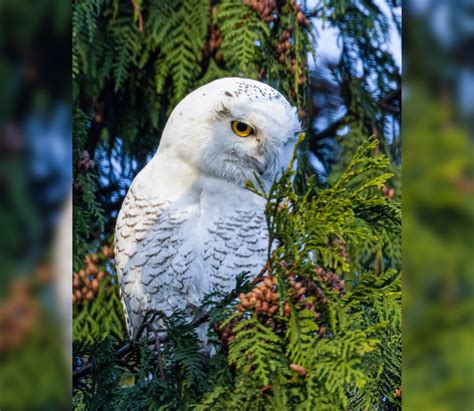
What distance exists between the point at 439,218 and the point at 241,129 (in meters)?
0.39

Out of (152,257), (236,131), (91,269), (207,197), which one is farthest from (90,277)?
(236,131)

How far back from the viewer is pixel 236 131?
1.27 metres

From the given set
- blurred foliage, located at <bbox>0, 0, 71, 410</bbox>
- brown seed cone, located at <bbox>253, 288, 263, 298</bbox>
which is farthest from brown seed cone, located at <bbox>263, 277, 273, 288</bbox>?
blurred foliage, located at <bbox>0, 0, 71, 410</bbox>

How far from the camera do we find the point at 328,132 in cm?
142

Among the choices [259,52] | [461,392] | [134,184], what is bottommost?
[461,392]

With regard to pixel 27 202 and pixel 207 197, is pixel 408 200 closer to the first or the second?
pixel 207 197

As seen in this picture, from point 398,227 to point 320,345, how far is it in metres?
0.29

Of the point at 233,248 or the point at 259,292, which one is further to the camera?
the point at 233,248

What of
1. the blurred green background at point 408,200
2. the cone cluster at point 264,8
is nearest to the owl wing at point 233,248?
the blurred green background at point 408,200

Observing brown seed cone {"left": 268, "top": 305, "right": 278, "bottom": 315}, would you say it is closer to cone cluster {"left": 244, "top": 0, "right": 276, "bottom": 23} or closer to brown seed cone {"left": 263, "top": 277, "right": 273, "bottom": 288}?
brown seed cone {"left": 263, "top": 277, "right": 273, "bottom": 288}

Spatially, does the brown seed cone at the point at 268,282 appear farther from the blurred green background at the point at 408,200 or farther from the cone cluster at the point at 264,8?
the cone cluster at the point at 264,8

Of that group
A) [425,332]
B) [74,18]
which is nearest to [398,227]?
[425,332]

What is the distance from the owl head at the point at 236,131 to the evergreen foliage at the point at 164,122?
6 cm

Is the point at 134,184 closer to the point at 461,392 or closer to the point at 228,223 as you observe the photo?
the point at 228,223
